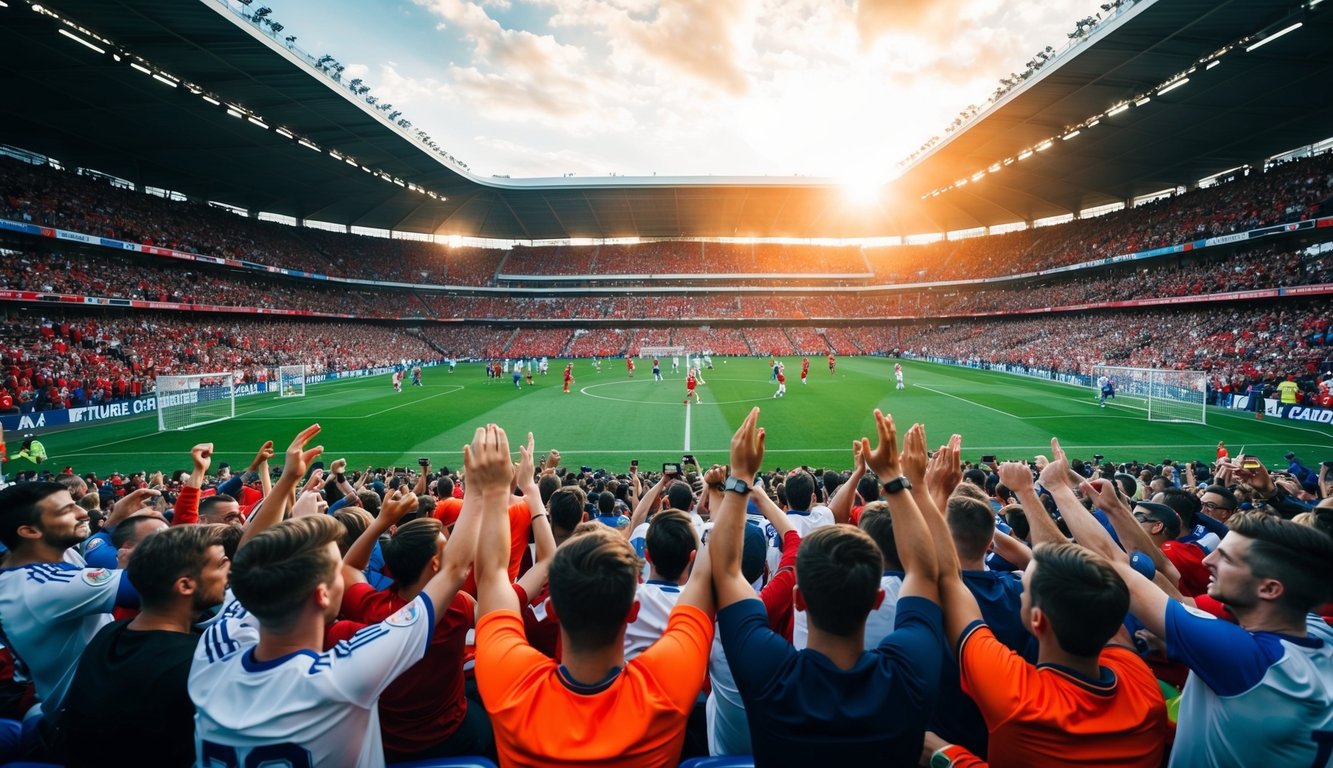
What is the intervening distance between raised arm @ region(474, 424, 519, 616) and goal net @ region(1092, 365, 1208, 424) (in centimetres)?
3050

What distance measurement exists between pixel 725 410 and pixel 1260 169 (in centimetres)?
4844

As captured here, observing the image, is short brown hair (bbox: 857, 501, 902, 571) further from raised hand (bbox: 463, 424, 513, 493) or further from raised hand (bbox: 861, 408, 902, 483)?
raised hand (bbox: 463, 424, 513, 493)

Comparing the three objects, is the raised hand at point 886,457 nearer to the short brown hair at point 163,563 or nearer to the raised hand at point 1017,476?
the raised hand at point 1017,476

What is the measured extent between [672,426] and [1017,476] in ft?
65.5

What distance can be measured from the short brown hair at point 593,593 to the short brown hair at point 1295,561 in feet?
9.32

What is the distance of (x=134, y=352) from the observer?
34.8 m

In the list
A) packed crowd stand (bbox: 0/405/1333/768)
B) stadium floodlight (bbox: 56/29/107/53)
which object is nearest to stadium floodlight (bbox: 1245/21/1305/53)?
packed crowd stand (bbox: 0/405/1333/768)

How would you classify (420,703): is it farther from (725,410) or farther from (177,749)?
(725,410)

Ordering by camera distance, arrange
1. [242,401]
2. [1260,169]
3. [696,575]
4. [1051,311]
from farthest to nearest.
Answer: [1051,311] < [1260,169] < [242,401] < [696,575]

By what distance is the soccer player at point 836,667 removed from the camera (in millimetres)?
1898

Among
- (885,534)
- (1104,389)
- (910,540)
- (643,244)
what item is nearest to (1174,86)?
(1104,389)

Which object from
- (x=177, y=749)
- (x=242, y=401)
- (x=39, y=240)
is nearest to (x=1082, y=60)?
(x=177, y=749)

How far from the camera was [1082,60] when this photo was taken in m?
28.1

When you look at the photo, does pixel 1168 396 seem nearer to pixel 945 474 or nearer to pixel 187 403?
pixel 945 474
